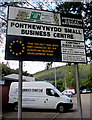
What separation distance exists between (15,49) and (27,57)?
0.38 m

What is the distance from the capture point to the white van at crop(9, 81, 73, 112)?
9.30 m

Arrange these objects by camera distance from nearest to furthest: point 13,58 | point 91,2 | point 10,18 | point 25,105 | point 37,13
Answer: point 13,58 < point 10,18 < point 37,13 < point 91,2 < point 25,105

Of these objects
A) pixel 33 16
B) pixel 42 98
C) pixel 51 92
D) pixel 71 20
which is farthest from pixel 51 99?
pixel 33 16

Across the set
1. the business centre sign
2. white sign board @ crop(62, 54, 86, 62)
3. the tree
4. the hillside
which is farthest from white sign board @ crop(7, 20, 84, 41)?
the hillside

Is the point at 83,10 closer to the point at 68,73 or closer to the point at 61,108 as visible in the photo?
the point at 61,108

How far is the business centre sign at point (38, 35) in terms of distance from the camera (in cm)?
386

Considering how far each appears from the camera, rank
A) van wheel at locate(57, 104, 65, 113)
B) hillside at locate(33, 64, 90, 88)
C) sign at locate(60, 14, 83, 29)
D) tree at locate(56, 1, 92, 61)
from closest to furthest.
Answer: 1. sign at locate(60, 14, 83, 29)
2. tree at locate(56, 1, 92, 61)
3. hillside at locate(33, 64, 90, 88)
4. van wheel at locate(57, 104, 65, 113)

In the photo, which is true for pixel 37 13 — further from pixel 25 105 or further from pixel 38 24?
pixel 25 105

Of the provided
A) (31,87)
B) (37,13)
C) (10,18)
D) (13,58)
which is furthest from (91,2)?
(31,87)

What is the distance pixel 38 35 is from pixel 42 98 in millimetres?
6308

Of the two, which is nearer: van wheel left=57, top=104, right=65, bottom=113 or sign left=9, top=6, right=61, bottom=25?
sign left=9, top=6, right=61, bottom=25

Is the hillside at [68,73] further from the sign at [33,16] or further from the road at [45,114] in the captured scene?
the sign at [33,16]

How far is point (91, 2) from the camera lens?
6.41 meters

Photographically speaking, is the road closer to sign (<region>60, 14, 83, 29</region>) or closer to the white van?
the white van
